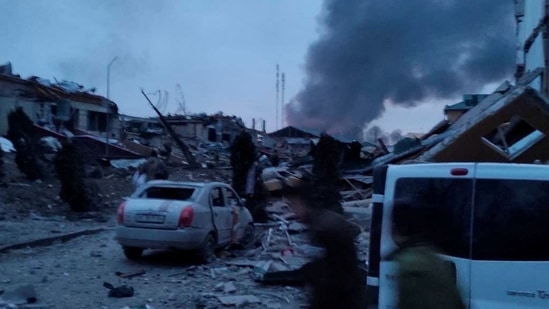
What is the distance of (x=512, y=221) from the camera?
17.4 feet

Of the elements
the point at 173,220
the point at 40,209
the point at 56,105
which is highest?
the point at 56,105

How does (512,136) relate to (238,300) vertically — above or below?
above

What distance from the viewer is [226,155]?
52.3m

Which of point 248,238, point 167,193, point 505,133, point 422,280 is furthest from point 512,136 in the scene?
point 422,280

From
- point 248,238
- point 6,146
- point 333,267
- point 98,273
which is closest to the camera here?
point 333,267

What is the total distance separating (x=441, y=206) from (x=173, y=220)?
774cm

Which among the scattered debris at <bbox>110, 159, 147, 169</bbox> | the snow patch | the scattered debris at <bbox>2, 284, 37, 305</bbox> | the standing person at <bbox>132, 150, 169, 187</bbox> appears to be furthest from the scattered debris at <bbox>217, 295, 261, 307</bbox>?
the snow patch

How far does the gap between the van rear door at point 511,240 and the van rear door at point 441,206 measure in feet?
0.23

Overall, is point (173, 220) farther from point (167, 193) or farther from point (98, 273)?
point (98, 273)

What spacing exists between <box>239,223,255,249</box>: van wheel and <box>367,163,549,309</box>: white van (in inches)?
386

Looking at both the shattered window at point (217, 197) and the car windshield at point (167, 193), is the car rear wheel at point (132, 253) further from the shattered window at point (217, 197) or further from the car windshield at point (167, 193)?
the shattered window at point (217, 197)

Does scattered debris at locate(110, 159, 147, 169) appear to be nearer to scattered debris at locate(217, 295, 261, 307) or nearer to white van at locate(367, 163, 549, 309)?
scattered debris at locate(217, 295, 261, 307)

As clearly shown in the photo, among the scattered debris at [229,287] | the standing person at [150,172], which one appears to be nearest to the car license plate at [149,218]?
the scattered debris at [229,287]

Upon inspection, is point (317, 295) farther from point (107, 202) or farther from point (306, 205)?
point (107, 202)
